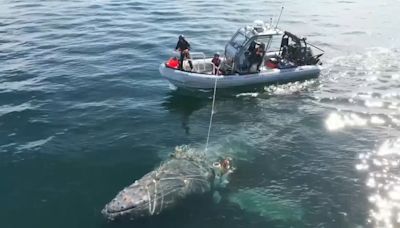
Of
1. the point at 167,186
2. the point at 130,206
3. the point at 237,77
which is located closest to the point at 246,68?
the point at 237,77

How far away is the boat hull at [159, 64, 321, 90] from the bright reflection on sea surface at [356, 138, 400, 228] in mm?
8978

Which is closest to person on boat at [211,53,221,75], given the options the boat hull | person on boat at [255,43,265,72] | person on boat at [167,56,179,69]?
the boat hull

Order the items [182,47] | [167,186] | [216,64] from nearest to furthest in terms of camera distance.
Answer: [167,186] < [182,47] < [216,64]

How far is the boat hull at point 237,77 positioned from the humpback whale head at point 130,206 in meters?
12.0

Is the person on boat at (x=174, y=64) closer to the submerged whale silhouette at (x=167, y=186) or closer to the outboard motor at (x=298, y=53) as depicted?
the outboard motor at (x=298, y=53)

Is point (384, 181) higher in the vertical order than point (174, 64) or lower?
lower

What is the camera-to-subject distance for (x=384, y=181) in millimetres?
18953

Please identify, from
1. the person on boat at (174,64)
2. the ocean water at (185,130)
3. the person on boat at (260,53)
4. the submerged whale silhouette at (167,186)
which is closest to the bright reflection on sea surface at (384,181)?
the ocean water at (185,130)

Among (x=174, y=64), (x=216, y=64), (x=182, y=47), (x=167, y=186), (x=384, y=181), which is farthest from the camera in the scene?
(x=216, y=64)

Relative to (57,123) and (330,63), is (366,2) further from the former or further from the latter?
(57,123)

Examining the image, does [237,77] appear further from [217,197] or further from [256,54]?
[217,197]

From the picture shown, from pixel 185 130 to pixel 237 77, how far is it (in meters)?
6.21

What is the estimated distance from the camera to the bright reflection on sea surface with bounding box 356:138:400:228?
1681cm

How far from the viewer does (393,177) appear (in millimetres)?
19188
